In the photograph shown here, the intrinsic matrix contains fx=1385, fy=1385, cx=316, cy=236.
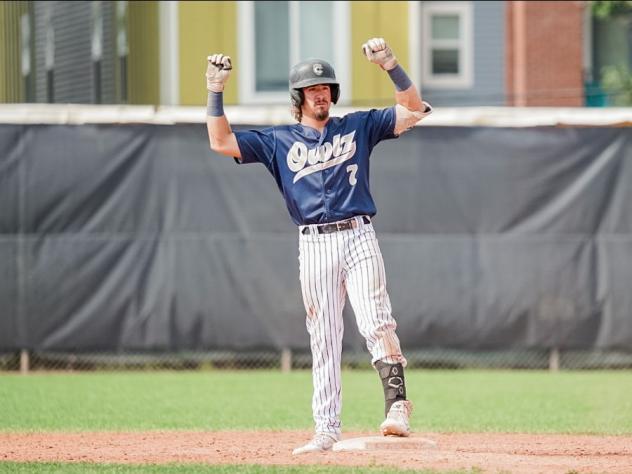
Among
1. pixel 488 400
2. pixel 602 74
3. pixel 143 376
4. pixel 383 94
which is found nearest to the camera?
pixel 488 400

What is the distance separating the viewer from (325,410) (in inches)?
281

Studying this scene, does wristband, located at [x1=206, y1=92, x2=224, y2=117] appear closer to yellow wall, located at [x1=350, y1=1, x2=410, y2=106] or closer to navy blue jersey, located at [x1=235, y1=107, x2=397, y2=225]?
navy blue jersey, located at [x1=235, y1=107, x2=397, y2=225]

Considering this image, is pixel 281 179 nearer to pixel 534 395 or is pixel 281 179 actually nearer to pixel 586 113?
pixel 534 395

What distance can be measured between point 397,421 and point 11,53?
1555cm

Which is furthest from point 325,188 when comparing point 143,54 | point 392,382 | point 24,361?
point 143,54

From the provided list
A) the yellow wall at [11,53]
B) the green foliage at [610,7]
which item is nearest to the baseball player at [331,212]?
the green foliage at [610,7]

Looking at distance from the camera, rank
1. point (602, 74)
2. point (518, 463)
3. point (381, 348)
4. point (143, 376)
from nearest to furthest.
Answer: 1. point (518, 463)
2. point (381, 348)
3. point (143, 376)
4. point (602, 74)

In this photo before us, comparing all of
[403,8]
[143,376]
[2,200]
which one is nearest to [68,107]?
[2,200]

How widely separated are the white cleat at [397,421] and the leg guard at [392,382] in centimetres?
4

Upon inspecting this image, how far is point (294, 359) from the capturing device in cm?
1348

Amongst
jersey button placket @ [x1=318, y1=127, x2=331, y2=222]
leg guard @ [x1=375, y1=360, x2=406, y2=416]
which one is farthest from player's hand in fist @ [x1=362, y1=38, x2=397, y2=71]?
leg guard @ [x1=375, y1=360, x2=406, y2=416]

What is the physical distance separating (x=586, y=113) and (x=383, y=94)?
5.14 metres

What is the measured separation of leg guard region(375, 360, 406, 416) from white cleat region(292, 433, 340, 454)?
0.33 metres

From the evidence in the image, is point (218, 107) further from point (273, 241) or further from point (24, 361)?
point (24, 361)
